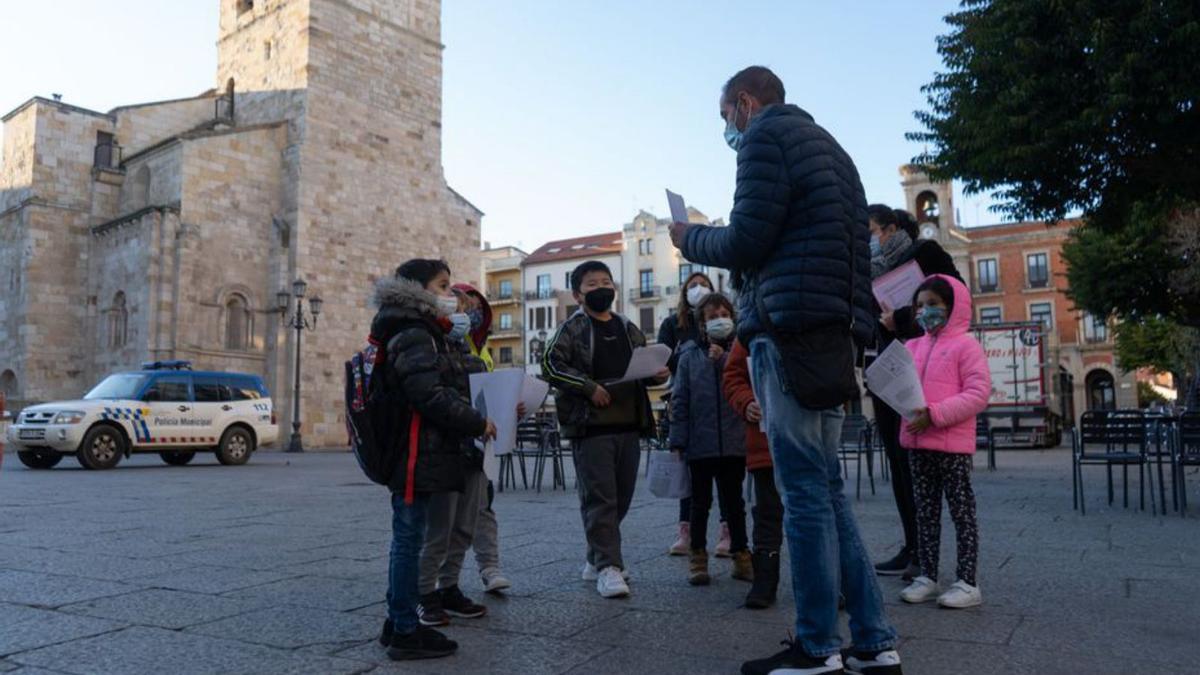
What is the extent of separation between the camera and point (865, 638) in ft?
9.20

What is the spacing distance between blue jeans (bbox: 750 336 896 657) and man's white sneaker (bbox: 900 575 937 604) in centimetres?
125

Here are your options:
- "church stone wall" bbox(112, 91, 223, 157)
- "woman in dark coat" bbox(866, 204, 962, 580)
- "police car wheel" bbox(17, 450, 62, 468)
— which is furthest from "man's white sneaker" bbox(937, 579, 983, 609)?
"church stone wall" bbox(112, 91, 223, 157)

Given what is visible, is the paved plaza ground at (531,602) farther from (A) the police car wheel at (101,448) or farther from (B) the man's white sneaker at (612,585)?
(A) the police car wheel at (101,448)

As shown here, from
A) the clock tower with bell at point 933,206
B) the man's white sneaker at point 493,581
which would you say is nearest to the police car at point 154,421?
the man's white sneaker at point 493,581

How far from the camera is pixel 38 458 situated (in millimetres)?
15344

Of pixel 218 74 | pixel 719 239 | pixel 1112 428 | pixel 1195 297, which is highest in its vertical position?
pixel 218 74

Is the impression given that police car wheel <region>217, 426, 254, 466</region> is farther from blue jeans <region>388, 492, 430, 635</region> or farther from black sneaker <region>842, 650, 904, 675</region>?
black sneaker <region>842, 650, 904, 675</region>

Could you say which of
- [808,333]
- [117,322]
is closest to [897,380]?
[808,333]

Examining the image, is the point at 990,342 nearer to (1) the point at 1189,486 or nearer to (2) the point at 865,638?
(1) the point at 1189,486

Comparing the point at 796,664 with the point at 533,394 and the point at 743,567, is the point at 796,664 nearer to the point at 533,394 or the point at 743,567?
the point at 743,567

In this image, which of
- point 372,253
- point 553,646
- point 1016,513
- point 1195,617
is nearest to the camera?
point 553,646

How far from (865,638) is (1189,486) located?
9.72 m

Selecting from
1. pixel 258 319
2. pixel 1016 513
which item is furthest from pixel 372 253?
pixel 1016 513

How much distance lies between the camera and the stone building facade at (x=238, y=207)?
27.3 meters
